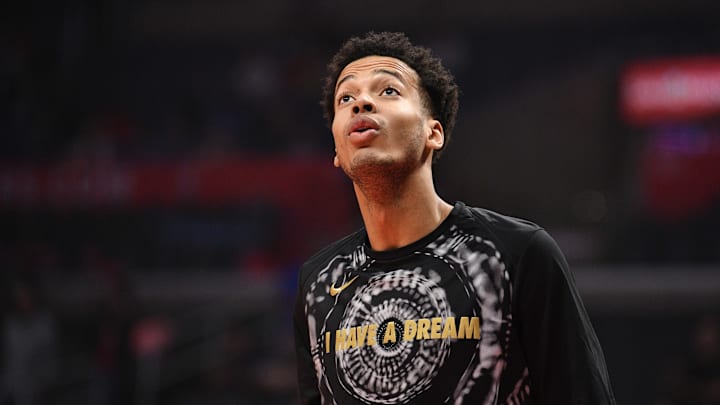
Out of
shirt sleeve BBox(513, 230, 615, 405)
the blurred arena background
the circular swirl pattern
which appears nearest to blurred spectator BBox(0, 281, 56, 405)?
the blurred arena background

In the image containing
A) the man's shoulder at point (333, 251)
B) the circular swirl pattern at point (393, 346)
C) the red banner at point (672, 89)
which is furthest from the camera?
the red banner at point (672, 89)

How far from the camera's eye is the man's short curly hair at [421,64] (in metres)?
2.22

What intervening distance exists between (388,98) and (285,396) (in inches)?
192

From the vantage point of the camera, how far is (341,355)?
205 centimetres

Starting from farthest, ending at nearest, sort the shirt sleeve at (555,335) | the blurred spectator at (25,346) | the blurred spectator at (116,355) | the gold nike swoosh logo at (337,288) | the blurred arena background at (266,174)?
the blurred arena background at (266,174) < the blurred spectator at (25,346) < the blurred spectator at (116,355) < the gold nike swoosh logo at (337,288) < the shirt sleeve at (555,335)

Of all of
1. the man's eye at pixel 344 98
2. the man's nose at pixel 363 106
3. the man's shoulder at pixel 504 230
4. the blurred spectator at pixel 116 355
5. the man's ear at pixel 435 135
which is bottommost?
the blurred spectator at pixel 116 355

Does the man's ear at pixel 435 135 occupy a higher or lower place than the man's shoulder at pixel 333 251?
higher

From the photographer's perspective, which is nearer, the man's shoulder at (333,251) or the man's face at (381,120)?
the man's face at (381,120)

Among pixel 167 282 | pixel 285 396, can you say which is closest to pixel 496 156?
pixel 167 282

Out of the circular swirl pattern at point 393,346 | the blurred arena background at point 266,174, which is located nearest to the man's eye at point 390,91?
the circular swirl pattern at point 393,346

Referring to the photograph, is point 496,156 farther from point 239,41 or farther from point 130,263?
point 130,263

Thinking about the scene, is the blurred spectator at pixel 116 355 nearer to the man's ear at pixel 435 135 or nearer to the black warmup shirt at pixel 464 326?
the black warmup shirt at pixel 464 326

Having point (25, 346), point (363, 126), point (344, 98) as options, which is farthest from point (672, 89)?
point (363, 126)

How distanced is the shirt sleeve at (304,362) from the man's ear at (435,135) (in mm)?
518
